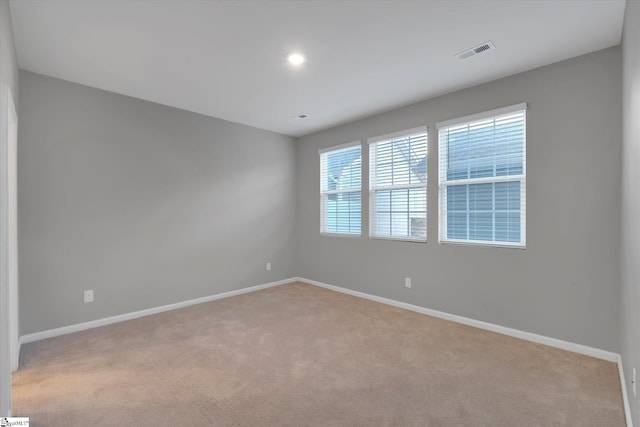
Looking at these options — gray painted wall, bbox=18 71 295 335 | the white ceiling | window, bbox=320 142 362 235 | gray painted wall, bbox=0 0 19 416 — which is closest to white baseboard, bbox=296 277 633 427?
window, bbox=320 142 362 235

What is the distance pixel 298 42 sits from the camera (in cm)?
244

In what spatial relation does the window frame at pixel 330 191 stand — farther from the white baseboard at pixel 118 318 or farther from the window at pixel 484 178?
the white baseboard at pixel 118 318

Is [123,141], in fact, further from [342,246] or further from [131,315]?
[342,246]

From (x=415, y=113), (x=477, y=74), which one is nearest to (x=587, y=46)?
(x=477, y=74)

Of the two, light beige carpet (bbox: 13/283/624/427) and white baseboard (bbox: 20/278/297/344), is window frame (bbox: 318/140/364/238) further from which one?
light beige carpet (bbox: 13/283/624/427)

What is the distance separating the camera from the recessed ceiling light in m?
2.65

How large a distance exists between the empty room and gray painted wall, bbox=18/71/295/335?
2 centimetres

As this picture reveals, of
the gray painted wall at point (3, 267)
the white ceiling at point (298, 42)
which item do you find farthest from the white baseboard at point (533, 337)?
the gray painted wall at point (3, 267)

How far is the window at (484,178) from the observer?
3064 millimetres

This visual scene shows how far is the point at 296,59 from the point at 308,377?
8.76ft

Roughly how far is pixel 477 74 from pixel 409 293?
2.61 meters

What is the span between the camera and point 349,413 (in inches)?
73.4

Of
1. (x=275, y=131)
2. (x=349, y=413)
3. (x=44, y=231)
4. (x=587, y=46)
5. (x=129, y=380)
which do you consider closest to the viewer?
(x=349, y=413)

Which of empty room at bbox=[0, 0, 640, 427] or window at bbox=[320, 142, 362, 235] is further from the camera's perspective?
window at bbox=[320, 142, 362, 235]
